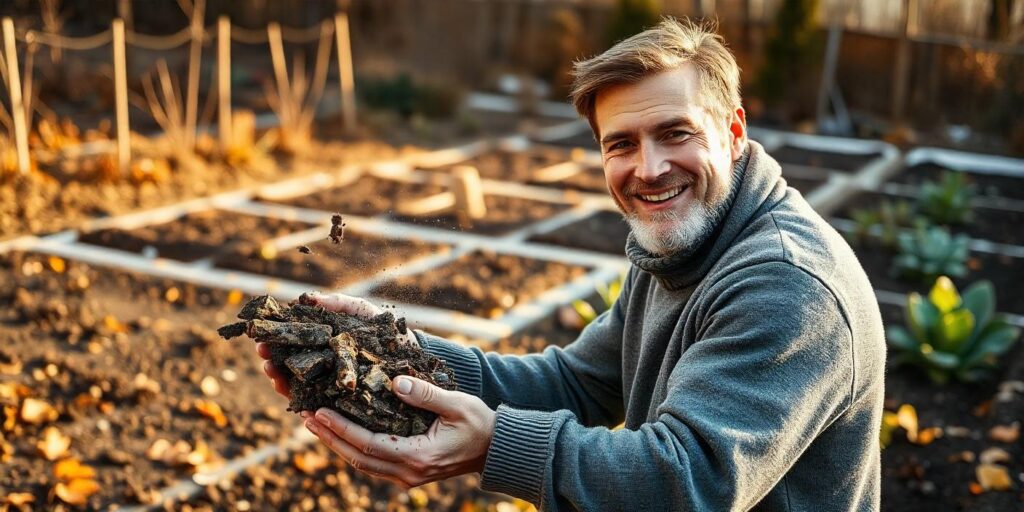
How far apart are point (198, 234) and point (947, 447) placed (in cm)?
453

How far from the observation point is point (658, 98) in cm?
205

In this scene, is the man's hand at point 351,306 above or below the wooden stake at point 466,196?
above

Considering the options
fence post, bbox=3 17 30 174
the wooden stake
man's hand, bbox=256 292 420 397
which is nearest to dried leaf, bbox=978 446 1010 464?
man's hand, bbox=256 292 420 397

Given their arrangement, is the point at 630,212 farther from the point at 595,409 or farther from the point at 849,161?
the point at 849,161

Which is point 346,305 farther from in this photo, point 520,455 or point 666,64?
point 666,64

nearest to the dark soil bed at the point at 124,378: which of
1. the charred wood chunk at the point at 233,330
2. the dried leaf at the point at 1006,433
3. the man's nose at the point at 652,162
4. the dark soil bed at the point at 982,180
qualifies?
the charred wood chunk at the point at 233,330

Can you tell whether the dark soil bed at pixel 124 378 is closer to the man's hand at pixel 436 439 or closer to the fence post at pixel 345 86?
the man's hand at pixel 436 439

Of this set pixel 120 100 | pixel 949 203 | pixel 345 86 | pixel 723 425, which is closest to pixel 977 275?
pixel 949 203

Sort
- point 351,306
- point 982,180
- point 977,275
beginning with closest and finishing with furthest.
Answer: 1. point 351,306
2. point 977,275
3. point 982,180

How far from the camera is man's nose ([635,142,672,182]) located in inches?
82.2

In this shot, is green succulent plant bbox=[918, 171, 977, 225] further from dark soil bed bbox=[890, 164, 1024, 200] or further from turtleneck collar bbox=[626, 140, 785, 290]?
turtleneck collar bbox=[626, 140, 785, 290]

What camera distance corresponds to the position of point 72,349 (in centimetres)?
471

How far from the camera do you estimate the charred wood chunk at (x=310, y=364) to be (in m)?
2.06

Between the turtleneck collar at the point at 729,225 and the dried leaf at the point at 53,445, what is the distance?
242 centimetres
